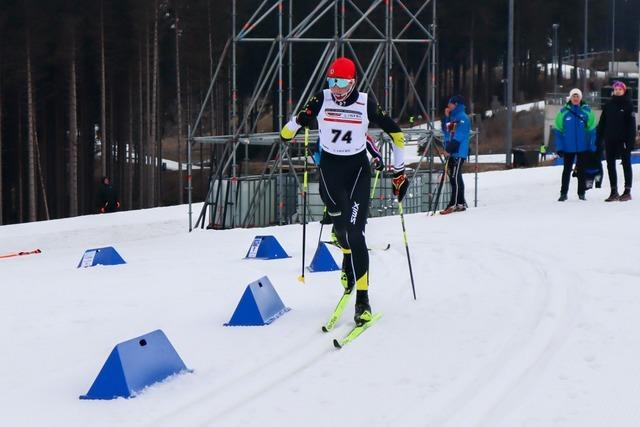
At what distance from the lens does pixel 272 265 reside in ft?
34.7

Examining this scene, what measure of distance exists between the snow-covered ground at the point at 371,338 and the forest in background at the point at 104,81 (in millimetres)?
21713

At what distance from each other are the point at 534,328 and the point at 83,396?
9.49 ft

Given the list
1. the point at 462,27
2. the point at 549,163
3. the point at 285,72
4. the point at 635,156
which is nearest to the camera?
the point at 635,156

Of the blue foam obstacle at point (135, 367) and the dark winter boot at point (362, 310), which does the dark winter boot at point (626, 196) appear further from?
the blue foam obstacle at point (135, 367)

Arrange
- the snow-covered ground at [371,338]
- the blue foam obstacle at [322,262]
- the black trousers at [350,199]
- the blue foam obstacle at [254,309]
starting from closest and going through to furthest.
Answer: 1. the snow-covered ground at [371,338]
2. the blue foam obstacle at [254,309]
3. the black trousers at [350,199]
4. the blue foam obstacle at [322,262]

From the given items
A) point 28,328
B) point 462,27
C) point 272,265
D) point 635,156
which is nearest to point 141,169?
point 635,156

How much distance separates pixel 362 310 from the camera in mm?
7008

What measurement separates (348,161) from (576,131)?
8668mm

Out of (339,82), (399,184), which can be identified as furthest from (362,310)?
(339,82)

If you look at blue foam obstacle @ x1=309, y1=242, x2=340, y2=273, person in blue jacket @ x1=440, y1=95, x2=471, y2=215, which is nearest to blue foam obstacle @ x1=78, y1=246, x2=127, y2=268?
blue foam obstacle @ x1=309, y1=242, x2=340, y2=273

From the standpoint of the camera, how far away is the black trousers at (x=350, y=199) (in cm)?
723

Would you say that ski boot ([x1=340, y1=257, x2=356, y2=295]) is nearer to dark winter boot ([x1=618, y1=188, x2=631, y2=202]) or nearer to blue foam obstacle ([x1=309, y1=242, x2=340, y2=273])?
blue foam obstacle ([x1=309, y1=242, x2=340, y2=273])

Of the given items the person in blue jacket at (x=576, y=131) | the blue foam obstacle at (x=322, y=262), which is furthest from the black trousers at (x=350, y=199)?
the person in blue jacket at (x=576, y=131)

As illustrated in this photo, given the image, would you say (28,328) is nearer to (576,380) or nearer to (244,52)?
(576,380)
